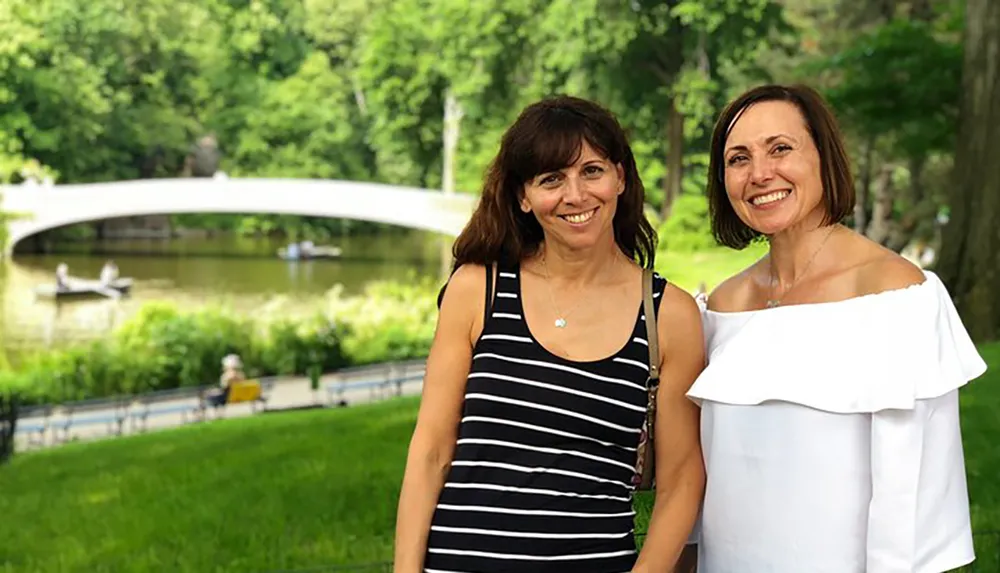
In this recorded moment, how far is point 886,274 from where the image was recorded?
53.7 inches

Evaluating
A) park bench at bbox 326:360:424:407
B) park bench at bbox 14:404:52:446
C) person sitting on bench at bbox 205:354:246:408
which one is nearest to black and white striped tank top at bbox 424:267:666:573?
park bench at bbox 14:404:52:446

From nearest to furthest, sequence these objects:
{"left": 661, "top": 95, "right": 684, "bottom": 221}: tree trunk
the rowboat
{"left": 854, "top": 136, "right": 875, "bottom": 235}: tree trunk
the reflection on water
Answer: the reflection on water
the rowboat
{"left": 661, "top": 95, "right": 684, "bottom": 221}: tree trunk
{"left": 854, "top": 136, "right": 875, "bottom": 235}: tree trunk

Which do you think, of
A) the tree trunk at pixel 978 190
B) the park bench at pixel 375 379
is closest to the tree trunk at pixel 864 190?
the park bench at pixel 375 379

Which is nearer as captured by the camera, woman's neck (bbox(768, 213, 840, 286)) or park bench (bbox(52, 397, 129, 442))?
woman's neck (bbox(768, 213, 840, 286))

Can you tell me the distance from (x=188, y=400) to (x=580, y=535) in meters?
12.1

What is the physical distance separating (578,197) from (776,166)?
265 mm

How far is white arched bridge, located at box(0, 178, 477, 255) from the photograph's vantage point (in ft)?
51.6

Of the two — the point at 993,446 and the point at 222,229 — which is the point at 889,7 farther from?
the point at 993,446

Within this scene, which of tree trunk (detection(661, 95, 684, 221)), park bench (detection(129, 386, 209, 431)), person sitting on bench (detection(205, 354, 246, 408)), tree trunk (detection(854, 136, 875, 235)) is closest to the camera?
park bench (detection(129, 386, 209, 431))

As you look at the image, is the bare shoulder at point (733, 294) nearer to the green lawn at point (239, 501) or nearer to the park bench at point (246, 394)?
the green lawn at point (239, 501)

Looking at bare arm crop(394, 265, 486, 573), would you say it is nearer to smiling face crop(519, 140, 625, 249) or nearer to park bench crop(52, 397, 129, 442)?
smiling face crop(519, 140, 625, 249)

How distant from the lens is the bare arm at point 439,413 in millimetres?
1480

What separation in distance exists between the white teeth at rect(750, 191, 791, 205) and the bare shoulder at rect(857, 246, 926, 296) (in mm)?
139

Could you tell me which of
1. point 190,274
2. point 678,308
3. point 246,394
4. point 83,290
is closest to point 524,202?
point 678,308
